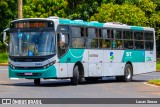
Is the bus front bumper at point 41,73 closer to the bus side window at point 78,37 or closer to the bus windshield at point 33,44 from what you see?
the bus windshield at point 33,44

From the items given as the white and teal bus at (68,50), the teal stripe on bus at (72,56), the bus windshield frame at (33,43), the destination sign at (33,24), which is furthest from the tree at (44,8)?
the bus windshield frame at (33,43)

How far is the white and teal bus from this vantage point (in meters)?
25.3

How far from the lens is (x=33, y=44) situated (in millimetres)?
25297

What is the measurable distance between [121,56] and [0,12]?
107 feet

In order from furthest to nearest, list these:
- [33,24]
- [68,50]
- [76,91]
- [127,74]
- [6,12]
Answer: [6,12] → [127,74] → [68,50] → [33,24] → [76,91]

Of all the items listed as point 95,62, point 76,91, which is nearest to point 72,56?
Result: point 95,62

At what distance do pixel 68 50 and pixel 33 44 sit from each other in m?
1.72

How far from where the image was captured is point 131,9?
52.4 metres

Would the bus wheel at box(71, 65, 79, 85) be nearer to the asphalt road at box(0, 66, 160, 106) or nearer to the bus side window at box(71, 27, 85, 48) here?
the asphalt road at box(0, 66, 160, 106)

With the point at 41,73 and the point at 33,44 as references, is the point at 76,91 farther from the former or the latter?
the point at 33,44

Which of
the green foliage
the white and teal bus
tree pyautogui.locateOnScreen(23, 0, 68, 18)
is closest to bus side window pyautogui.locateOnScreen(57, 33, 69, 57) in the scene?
the white and teal bus

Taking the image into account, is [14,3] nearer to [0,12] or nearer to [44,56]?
[0,12]

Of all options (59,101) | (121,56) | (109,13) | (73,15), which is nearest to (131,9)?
(109,13)

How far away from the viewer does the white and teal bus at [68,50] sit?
25.3 meters
